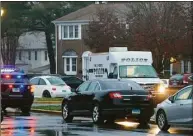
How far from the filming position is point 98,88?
59.6 ft

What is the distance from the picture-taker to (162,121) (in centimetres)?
1596

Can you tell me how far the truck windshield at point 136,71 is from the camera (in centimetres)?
2781

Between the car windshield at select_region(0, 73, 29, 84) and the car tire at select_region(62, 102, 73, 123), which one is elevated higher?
the car windshield at select_region(0, 73, 29, 84)

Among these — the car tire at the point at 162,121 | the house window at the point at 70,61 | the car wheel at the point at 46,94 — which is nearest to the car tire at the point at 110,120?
the car tire at the point at 162,121

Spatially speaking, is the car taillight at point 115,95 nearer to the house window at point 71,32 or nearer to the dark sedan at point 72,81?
the dark sedan at point 72,81

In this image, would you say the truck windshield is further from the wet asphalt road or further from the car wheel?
the wet asphalt road

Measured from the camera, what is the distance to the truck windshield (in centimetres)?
2781

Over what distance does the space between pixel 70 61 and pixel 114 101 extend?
4443 centimetres

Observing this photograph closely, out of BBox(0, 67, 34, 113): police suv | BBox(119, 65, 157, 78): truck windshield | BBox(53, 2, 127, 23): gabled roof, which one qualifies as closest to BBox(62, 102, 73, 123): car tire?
BBox(0, 67, 34, 113): police suv

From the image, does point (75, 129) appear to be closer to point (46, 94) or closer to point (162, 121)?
point (162, 121)

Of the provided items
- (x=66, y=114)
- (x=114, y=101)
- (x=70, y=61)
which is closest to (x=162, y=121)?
(x=114, y=101)

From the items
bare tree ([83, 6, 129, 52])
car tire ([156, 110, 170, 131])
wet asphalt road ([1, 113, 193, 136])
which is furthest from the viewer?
bare tree ([83, 6, 129, 52])

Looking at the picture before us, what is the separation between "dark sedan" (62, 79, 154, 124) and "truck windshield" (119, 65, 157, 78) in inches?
359

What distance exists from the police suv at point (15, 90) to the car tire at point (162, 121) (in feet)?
29.7
